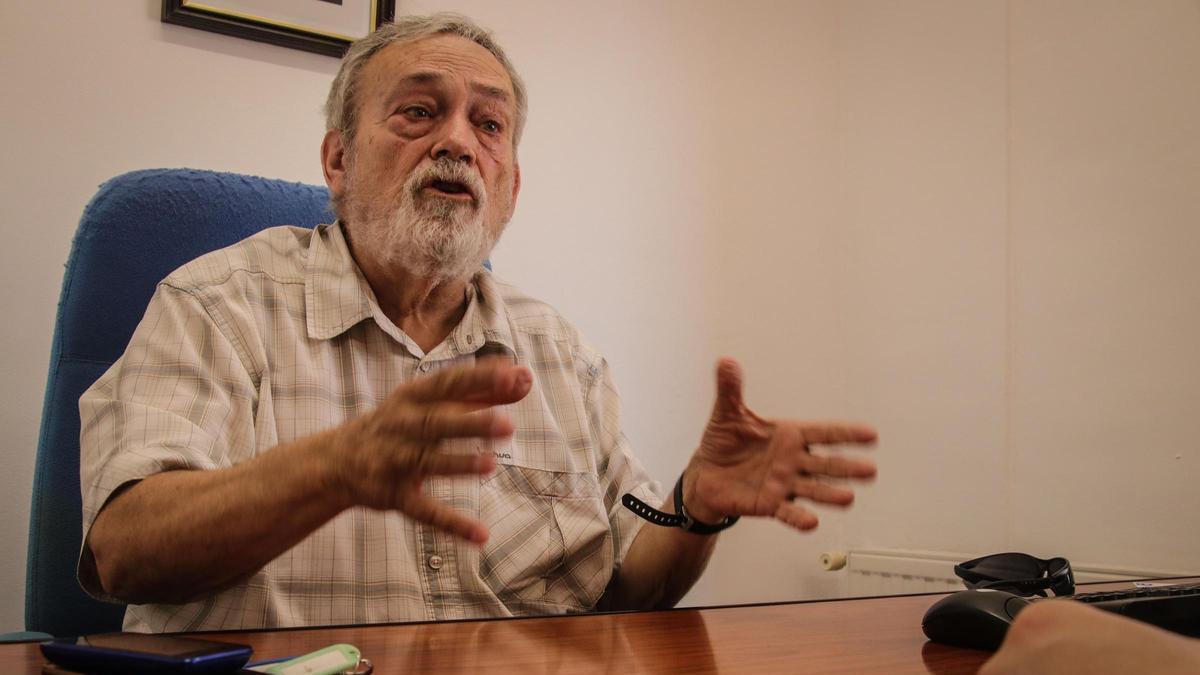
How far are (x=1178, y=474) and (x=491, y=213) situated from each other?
1291 mm

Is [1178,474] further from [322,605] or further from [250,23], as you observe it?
[250,23]

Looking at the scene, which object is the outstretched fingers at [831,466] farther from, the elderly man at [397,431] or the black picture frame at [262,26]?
the black picture frame at [262,26]

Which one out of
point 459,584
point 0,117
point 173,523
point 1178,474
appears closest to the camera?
point 173,523

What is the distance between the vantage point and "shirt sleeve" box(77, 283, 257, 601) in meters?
0.92

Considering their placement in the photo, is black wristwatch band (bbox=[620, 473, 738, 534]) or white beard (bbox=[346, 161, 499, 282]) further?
white beard (bbox=[346, 161, 499, 282])

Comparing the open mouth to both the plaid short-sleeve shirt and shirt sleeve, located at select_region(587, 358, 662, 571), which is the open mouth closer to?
the plaid short-sleeve shirt

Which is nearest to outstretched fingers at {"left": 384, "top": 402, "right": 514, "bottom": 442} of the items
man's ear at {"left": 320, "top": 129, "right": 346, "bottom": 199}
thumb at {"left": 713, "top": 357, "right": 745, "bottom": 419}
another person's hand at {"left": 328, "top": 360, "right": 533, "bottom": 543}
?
another person's hand at {"left": 328, "top": 360, "right": 533, "bottom": 543}

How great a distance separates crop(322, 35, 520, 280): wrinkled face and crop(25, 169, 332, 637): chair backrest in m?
0.18

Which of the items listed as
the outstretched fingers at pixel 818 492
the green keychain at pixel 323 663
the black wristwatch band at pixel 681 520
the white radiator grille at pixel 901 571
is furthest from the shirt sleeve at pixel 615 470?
the white radiator grille at pixel 901 571

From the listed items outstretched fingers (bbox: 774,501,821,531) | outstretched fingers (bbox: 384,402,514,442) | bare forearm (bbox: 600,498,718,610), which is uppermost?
outstretched fingers (bbox: 384,402,514,442)

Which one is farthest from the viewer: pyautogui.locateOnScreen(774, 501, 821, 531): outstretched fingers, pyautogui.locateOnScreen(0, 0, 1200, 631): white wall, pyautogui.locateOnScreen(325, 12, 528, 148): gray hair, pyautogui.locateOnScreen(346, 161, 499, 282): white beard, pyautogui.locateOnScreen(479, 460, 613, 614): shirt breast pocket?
pyautogui.locateOnScreen(0, 0, 1200, 631): white wall

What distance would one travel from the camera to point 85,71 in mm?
1623

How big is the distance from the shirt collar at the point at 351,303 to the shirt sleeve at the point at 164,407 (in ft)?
0.41

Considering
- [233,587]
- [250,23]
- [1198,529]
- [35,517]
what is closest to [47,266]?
[250,23]
